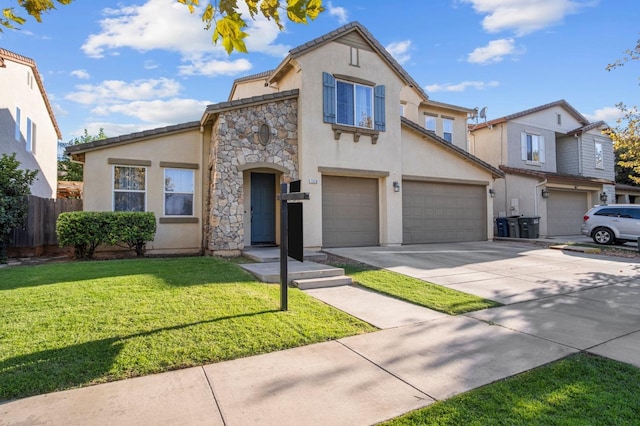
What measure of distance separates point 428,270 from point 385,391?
581 centimetres

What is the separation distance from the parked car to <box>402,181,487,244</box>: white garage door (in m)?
4.69

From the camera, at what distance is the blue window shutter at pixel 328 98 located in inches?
457

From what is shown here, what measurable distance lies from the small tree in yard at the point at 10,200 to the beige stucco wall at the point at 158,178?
1457 millimetres

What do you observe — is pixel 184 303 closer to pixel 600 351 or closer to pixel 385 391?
pixel 385 391

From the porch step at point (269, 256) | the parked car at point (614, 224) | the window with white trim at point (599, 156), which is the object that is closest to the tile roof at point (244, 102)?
the porch step at point (269, 256)

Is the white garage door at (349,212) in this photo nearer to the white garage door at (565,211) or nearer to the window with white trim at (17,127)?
the white garage door at (565,211)

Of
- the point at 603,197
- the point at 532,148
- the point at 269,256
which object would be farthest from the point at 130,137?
the point at 603,197

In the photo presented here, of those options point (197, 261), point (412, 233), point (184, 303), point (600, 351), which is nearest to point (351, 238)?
point (412, 233)

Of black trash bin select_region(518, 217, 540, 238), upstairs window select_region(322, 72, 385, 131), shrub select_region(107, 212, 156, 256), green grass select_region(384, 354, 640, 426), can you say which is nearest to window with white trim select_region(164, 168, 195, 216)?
shrub select_region(107, 212, 156, 256)

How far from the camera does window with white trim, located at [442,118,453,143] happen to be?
61.0ft

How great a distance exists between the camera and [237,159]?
10.5 meters

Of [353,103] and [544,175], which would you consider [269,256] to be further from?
[544,175]

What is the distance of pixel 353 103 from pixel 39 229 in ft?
34.6

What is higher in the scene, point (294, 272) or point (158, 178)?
point (158, 178)
